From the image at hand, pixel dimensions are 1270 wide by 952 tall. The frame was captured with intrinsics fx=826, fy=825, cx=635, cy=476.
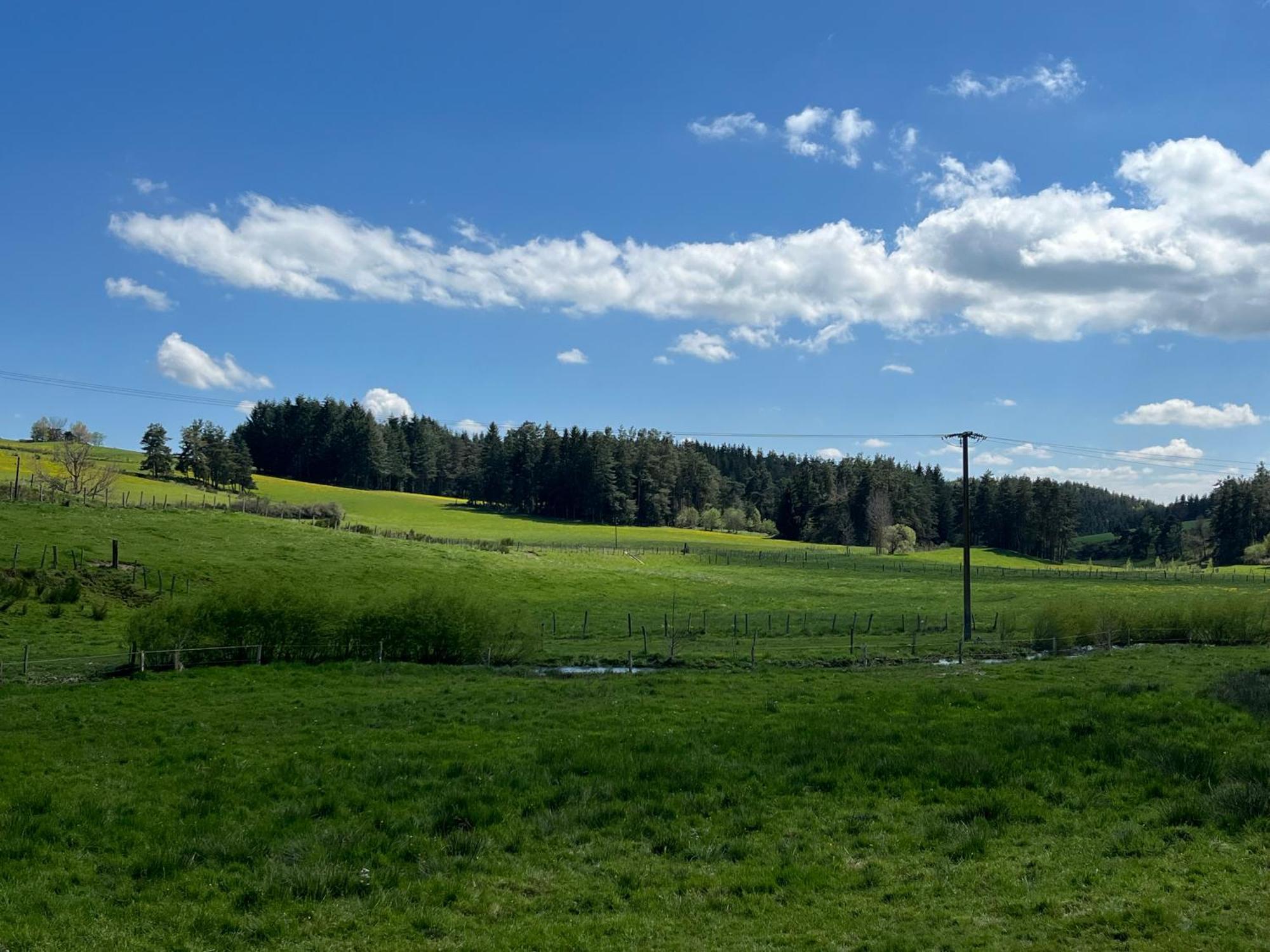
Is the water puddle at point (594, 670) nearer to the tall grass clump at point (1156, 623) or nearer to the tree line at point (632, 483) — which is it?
the tall grass clump at point (1156, 623)

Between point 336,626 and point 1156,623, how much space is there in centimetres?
4210

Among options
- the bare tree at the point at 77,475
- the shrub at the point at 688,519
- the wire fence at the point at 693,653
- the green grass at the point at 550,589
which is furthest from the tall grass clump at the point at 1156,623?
the shrub at the point at 688,519

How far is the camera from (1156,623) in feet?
147

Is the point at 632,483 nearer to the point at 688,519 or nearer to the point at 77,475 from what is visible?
the point at 688,519

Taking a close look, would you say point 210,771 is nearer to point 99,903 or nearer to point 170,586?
point 99,903

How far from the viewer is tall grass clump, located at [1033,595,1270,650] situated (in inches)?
1681

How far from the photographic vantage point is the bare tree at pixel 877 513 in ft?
483

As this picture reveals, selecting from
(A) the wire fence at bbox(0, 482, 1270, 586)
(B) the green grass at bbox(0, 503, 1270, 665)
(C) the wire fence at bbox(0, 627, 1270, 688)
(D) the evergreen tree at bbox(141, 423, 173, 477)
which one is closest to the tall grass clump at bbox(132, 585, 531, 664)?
(C) the wire fence at bbox(0, 627, 1270, 688)

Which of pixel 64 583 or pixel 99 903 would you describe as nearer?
pixel 99 903

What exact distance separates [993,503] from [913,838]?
6910 inches

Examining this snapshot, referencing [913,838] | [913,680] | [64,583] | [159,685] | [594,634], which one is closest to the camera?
[913,838]

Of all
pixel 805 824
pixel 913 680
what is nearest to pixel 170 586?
pixel 913 680

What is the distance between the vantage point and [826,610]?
2391 inches

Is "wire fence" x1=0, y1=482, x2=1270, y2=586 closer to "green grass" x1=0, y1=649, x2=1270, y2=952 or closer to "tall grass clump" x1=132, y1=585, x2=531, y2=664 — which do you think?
"tall grass clump" x1=132, y1=585, x2=531, y2=664
